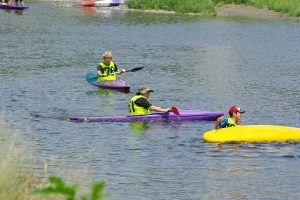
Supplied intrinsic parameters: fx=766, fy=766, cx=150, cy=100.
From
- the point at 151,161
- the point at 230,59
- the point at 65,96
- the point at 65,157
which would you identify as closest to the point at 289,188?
the point at 151,161

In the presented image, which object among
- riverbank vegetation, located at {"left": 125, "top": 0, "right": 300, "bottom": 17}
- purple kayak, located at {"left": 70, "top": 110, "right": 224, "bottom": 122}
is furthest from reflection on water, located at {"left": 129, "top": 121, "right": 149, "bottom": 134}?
riverbank vegetation, located at {"left": 125, "top": 0, "right": 300, "bottom": 17}

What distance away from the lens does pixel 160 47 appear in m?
42.3

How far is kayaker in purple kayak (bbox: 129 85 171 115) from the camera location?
68.3 ft

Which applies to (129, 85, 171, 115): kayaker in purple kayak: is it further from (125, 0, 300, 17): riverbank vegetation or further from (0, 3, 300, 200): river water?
(125, 0, 300, 17): riverbank vegetation

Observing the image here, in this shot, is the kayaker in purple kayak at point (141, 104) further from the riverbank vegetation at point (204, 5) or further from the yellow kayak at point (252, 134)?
the riverbank vegetation at point (204, 5)

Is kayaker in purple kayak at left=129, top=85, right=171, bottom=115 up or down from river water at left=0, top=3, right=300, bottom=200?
up

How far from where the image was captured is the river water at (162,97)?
15312 millimetres

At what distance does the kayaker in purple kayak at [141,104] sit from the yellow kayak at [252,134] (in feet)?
8.57

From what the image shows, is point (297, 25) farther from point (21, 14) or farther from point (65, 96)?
point (65, 96)

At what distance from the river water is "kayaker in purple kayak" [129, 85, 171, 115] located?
42 centimetres

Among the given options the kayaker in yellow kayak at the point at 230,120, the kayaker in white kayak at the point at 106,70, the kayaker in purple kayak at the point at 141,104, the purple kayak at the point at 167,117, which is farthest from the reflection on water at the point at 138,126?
the kayaker in white kayak at the point at 106,70

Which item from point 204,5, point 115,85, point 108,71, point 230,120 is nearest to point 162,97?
point 115,85

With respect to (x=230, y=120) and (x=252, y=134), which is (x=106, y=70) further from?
(x=252, y=134)

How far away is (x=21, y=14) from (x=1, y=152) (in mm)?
48776
